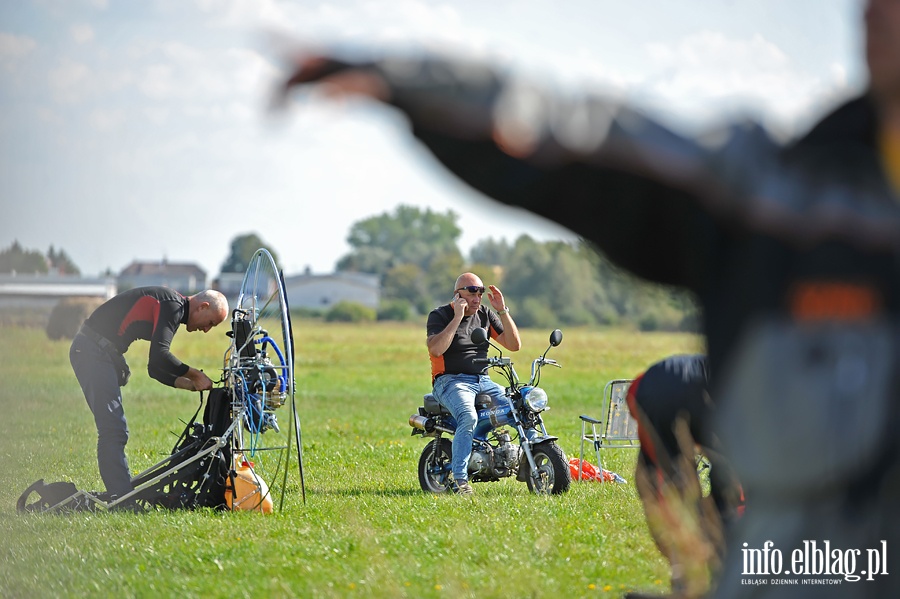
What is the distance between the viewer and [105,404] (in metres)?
8.30

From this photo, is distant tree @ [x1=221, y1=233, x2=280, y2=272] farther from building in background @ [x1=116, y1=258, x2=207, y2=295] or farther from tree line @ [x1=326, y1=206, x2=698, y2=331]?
tree line @ [x1=326, y1=206, x2=698, y2=331]

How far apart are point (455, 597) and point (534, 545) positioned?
4.86 feet

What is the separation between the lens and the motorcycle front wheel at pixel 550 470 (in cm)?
912

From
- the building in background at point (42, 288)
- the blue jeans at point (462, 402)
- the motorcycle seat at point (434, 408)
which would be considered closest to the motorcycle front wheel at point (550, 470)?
the blue jeans at point (462, 402)

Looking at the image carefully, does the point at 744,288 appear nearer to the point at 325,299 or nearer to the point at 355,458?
the point at 355,458

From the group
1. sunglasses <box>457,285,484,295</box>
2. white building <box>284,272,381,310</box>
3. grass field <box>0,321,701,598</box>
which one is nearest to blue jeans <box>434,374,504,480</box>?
grass field <box>0,321,701,598</box>

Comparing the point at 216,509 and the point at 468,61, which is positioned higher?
the point at 468,61

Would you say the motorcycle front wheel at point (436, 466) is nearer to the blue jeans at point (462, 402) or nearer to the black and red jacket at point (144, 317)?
the blue jeans at point (462, 402)

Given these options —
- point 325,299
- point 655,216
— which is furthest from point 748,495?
point 325,299

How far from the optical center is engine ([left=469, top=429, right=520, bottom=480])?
9453 mm

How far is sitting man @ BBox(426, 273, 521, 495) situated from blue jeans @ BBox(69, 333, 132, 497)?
106 inches

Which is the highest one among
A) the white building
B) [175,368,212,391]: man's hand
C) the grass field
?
the white building

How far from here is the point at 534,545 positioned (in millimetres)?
6430

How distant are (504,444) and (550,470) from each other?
1.83 ft
